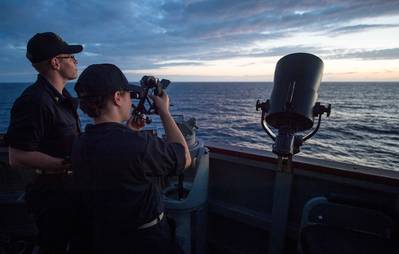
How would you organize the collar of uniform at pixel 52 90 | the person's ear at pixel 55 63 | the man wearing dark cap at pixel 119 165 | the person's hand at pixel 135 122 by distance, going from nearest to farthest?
the man wearing dark cap at pixel 119 165, the person's hand at pixel 135 122, the collar of uniform at pixel 52 90, the person's ear at pixel 55 63

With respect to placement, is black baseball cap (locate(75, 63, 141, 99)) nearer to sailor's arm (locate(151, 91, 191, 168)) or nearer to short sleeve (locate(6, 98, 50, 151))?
sailor's arm (locate(151, 91, 191, 168))

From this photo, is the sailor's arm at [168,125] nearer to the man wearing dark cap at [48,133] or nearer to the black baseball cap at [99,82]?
the black baseball cap at [99,82]

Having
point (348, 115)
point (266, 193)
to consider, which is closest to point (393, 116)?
point (348, 115)

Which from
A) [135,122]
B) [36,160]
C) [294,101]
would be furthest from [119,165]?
[294,101]

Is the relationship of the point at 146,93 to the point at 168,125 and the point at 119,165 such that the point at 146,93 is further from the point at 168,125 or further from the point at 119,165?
the point at 119,165

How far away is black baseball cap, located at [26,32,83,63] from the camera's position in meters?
2.08

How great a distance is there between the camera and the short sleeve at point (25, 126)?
1860mm

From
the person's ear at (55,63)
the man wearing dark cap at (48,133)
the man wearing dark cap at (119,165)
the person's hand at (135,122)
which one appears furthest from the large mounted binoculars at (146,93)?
the person's ear at (55,63)

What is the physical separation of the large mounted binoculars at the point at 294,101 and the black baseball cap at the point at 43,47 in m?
1.59

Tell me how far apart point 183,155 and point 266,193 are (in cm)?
161

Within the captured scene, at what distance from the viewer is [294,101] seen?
7.24 ft

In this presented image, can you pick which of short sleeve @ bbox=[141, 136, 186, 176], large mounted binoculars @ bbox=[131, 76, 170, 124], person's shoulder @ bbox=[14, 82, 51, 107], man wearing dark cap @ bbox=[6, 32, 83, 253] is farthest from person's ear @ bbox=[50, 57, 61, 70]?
short sleeve @ bbox=[141, 136, 186, 176]

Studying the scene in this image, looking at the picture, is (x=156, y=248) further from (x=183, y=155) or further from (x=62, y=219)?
(x=62, y=219)

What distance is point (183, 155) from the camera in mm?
1442
